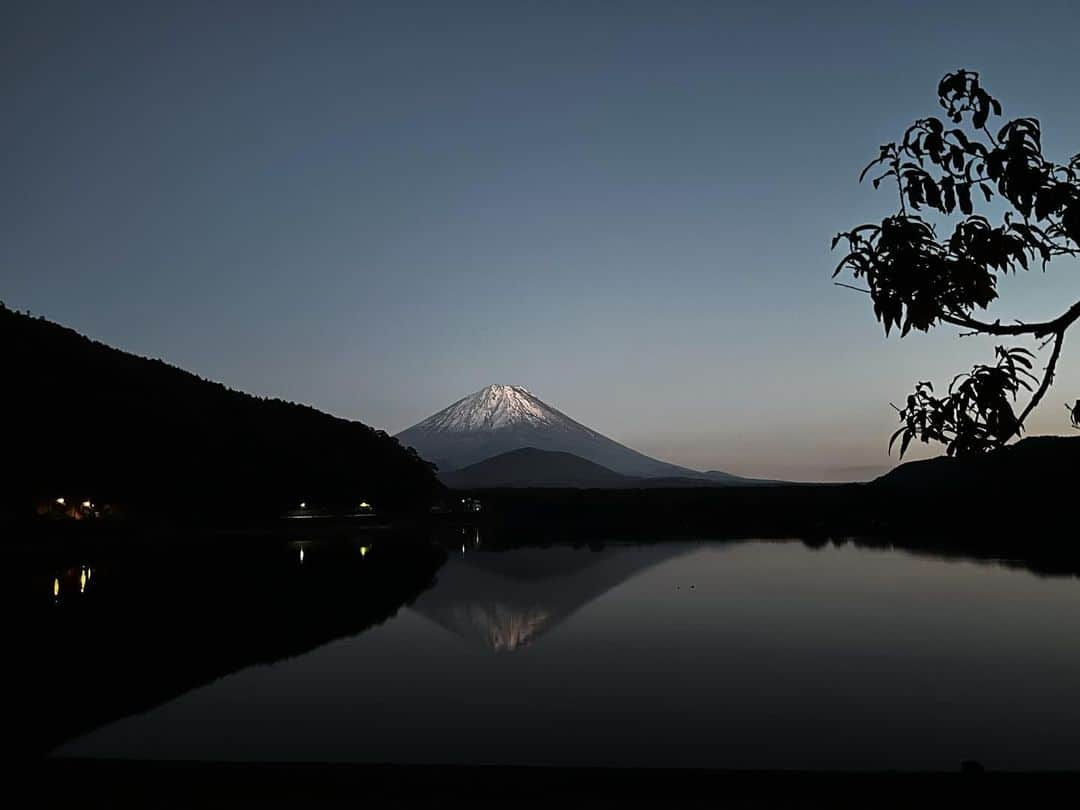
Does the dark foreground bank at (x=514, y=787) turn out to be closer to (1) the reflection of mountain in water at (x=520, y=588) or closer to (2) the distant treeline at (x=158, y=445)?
(1) the reflection of mountain in water at (x=520, y=588)

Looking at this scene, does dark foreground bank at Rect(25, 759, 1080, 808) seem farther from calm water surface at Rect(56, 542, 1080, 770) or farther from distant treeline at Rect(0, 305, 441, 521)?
distant treeline at Rect(0, 305, 441, 521)

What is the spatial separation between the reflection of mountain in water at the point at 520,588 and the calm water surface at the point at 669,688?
20cm

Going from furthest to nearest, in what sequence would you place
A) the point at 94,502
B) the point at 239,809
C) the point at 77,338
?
the point at 77,338
the point at 94,502
the point at 239,809

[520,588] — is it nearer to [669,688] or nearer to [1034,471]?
[669,688]

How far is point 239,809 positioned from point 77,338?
251 feet

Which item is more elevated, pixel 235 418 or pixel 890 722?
pixel 235 418

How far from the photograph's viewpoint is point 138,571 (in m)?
30.2

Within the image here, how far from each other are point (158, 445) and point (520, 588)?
128 ft

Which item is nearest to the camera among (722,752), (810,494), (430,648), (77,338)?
(722,752)

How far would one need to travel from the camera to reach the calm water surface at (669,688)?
10.0m

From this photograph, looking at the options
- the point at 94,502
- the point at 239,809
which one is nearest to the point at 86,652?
the point at 239,809

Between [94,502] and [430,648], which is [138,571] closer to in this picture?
[430,648]

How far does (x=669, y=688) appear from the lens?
13531 millimetres

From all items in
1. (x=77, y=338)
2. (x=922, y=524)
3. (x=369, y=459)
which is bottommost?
(x=922, y=524)
